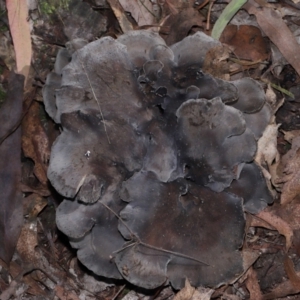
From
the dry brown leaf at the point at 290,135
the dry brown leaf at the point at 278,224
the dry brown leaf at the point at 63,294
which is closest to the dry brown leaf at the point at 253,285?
the dry brown leaf at the point at 278,224

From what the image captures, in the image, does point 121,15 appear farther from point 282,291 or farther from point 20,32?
point 282,291

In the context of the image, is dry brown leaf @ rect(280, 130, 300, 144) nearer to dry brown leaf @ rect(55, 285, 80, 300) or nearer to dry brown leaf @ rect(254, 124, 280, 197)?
dry brown leaf @ rect(254, 124, 280, 197)

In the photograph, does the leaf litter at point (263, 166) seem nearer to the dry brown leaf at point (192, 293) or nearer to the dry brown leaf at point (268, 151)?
the dry brown leaf at point (268, 151)

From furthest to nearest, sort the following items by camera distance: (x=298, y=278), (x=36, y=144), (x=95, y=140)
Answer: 1. (x=36, y=144)
2. (x=298, y=278)
3. (x=95, y=140)

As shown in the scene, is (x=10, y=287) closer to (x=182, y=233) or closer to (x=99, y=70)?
(x=182, y=233)

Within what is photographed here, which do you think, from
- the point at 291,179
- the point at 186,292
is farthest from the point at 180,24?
the point at 186,292

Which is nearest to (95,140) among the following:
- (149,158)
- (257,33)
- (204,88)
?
(149,158)

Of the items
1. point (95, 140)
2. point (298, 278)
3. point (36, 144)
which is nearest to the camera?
point (95, 140)
